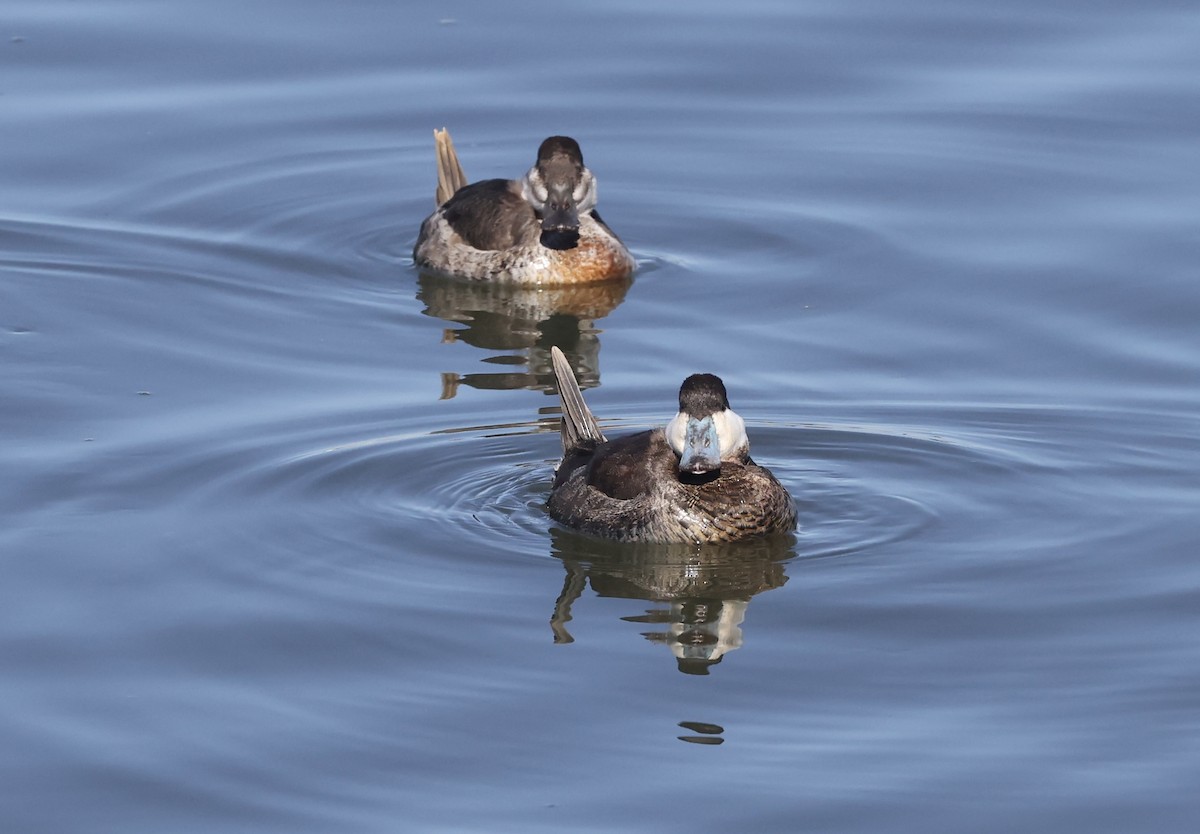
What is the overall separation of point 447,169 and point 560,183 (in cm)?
140

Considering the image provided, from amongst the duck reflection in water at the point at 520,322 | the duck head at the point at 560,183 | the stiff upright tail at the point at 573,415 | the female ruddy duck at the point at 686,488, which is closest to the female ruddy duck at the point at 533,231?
the duck head at the point at 560,183

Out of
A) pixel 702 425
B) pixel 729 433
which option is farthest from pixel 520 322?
pixel 702 425

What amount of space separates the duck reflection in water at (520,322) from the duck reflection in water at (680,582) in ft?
8.47

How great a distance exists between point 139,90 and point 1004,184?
757cm

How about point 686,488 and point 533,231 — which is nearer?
point 686,488

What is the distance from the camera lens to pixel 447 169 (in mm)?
18000

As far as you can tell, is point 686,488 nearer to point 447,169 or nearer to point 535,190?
point 535,190

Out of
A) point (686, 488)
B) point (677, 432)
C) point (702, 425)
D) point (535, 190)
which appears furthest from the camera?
point (535, 190)

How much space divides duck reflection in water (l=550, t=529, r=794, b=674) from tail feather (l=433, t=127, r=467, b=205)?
263 inches

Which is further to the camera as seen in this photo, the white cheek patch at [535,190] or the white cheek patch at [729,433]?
the white cheek patch at [535,190]

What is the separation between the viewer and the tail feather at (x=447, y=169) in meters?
17.9

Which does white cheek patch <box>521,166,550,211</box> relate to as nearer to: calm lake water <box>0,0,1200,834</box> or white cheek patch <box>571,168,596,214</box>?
white cheek patch <box>571,168,596,214</box>

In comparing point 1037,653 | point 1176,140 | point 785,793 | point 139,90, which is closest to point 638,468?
point 1037,653

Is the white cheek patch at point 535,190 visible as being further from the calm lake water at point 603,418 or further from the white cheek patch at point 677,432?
the white cheek patch at point 677,432
